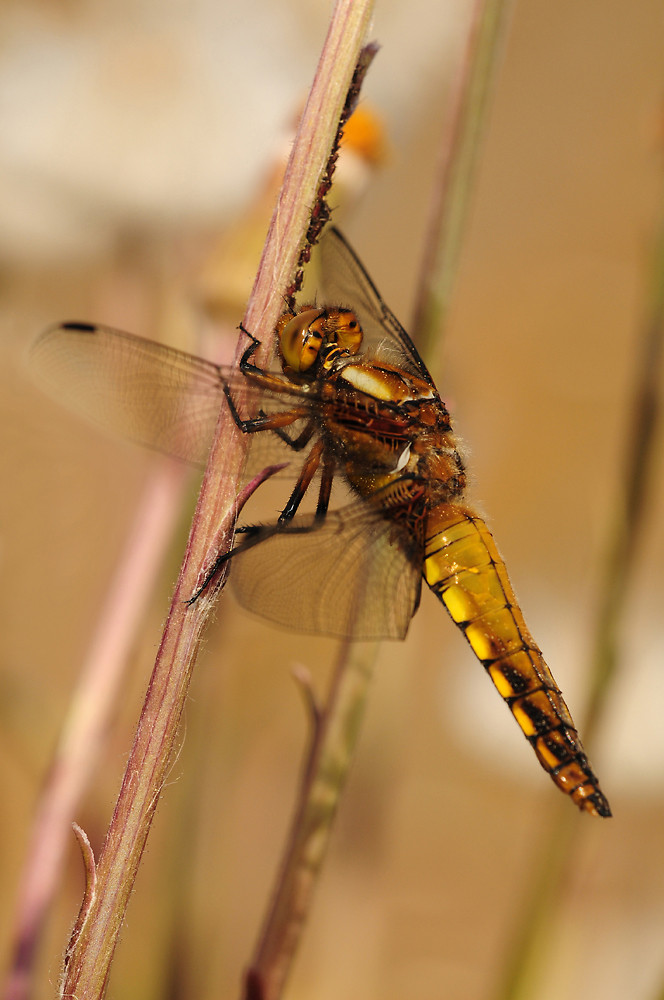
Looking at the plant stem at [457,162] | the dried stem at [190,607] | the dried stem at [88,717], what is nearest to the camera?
the dried stem at [190,607]

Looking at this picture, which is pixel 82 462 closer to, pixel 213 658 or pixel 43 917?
pixel 213 658

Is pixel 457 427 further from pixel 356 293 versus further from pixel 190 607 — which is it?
pixel 190 607

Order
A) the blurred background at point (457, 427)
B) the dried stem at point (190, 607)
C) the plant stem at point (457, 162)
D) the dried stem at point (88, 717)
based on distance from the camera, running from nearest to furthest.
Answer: the dried stem at point (190, 607)
the plant stem at point (457, 162)
the dried stem at point (88, 717)
the blurred background at point (457, 427)

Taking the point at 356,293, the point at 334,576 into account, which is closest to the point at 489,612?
the point at 334,576

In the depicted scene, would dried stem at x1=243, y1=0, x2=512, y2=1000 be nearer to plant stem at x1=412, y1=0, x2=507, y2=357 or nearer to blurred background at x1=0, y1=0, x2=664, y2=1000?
plant stem at x1=412, y1=0, x2=507, y2=357

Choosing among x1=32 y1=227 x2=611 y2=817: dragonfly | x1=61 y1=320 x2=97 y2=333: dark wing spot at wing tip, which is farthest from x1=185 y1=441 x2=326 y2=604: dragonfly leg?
x1=61 y1=320 x2=97 y2=333: dark wing spot at wing tip

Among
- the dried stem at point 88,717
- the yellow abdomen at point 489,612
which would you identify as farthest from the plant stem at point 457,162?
the dried stem at point 88,717

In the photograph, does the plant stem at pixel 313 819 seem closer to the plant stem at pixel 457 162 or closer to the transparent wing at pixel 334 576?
the transparent wing at pixel 334 576
